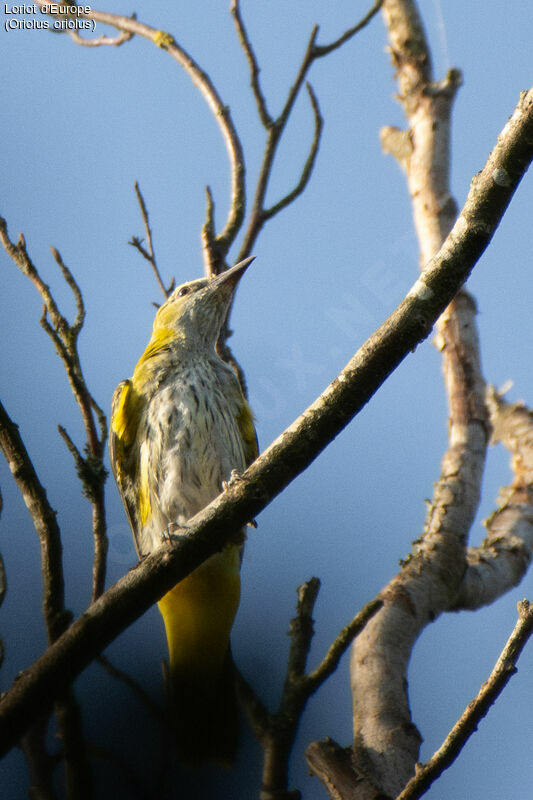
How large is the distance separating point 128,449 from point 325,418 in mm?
2073

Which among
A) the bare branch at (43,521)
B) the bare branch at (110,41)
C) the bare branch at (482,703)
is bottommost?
the bare branch at (482,703)

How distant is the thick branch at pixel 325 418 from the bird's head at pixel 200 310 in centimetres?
235

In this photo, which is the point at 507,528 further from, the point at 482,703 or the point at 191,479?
the point at 482,703

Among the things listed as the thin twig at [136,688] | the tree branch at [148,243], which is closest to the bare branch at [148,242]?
the tree branch at [148,243]

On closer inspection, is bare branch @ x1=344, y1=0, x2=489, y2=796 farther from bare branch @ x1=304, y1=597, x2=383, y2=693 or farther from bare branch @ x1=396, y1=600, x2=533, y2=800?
bare branch @ x1=396, y1=600, x2=533, y2=800

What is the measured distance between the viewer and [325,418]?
228cm

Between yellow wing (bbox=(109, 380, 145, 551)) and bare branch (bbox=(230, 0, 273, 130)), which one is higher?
bare branch (bbox=(230, 0, 273, 130))

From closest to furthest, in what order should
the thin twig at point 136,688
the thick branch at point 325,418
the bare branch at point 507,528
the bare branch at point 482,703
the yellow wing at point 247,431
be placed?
the bare branch at point 482,703
the thick branch at point 325,418
the thin twig at point 136,688
the bare branch at point 507,528
the yellow wing at point 247,431

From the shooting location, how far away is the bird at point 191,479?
348cm

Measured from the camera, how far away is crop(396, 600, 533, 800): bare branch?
1.90m

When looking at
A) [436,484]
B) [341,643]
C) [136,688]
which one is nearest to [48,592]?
[136,688]

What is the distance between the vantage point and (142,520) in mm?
4086

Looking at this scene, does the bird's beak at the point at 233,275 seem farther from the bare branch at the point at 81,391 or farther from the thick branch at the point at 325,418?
the thick branch at the point at 325,418

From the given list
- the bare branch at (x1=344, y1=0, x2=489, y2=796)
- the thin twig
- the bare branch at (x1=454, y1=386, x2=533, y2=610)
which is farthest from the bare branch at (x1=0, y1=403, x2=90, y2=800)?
the bare branch at (x1=454, y1=386, x2=533, y2=610)
